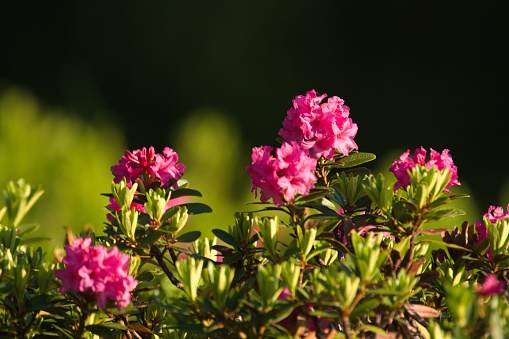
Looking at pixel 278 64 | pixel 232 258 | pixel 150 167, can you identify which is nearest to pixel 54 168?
pixel 150 167

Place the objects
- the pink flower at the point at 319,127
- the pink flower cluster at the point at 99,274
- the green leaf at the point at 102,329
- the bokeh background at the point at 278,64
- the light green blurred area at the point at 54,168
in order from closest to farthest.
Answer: the pink flower cluster at the point at 99,274
the green leaf at the point at 102,329
the pink flower at the point at 319,127
the light green blurred area at the point at 54,168
the bokeh background at the point at 278,64

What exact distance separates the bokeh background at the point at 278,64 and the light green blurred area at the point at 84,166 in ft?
12.8

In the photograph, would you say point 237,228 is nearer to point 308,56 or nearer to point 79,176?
point 79,176

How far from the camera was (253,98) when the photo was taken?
1165cm

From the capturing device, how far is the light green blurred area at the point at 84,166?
4914mm

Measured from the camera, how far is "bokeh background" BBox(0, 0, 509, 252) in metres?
11.1

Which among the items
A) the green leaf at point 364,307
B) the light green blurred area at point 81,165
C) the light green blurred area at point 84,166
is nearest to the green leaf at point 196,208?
the green leaf at point 364,307

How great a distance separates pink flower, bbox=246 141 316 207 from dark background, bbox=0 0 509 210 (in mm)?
8859

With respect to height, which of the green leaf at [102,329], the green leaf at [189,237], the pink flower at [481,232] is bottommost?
the green leaf at [102,329]

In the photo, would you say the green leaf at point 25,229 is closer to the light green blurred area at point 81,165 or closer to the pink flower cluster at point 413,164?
the pink flower cluster at point 413,164

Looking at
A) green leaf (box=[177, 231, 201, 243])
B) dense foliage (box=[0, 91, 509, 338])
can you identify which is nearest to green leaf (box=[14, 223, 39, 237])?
dense foliage (box=[0, 91, 509, 338])

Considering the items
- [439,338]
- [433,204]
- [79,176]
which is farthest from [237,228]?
[79,176]

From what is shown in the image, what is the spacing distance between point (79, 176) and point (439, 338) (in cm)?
392

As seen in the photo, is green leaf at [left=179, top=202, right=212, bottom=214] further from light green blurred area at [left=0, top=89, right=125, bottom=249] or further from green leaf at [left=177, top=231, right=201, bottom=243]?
light green blurred area at [left=0, top=89, right=125, bottom=249]
